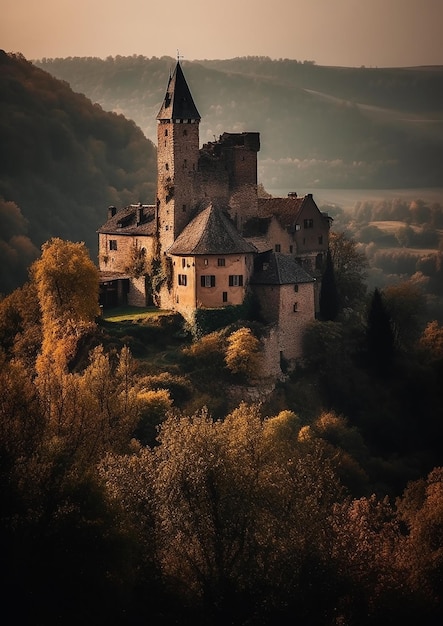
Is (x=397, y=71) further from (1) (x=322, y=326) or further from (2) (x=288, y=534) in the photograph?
(2) (x=288, y=534)

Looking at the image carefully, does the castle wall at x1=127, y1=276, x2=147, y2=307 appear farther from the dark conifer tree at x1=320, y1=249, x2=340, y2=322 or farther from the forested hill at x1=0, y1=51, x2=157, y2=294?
the forested hill at x1=0, y1=51, x2=157, y2=294

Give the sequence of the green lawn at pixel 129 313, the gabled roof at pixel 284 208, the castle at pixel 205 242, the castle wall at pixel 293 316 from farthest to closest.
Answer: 1. the gabled roof at pixel 284 208
2. the green lawn at pixel 129 313
3. the castle wall at pixel 293 316
4. the castle at pixel 205 242

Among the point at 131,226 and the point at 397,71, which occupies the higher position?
the point at 397,71

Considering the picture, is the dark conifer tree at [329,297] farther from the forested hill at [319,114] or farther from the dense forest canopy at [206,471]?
the forested hill at [319,114]

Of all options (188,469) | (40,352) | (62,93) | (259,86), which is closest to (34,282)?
(40,352)

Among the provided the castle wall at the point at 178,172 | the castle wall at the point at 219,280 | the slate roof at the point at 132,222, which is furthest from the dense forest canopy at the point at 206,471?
the castle wall at the point at 178,172

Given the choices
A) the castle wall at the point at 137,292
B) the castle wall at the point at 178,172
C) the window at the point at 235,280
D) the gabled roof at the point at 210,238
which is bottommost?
the castle wall at the point at 137,292
